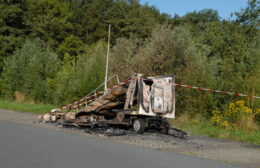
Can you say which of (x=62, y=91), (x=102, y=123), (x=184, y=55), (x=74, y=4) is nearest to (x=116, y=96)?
(x=102, y=123)

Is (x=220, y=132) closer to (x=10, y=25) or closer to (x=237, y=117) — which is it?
(x=237, y=117)

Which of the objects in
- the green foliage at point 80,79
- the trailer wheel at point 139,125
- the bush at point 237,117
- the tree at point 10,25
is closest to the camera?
the trailer wheel at point 139,125

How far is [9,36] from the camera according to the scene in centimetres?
5159

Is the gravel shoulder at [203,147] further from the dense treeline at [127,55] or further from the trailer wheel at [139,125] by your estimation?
the dense treeline at [127,55]

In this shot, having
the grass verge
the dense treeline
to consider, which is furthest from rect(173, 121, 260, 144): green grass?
the dense treeline

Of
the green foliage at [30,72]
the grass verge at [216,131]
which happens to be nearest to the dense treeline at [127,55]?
the green foliage at [30,72]

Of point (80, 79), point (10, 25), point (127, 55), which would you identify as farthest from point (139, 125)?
point (10, 25)

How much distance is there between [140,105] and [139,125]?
0.80 metres

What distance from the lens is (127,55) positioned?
26031mm

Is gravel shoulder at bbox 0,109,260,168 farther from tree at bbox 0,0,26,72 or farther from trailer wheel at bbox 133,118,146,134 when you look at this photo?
tree at bbox 0,0,26,72

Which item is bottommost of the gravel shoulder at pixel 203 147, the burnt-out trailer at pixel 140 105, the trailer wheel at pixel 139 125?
the gravel shoulder at pixel 203 147

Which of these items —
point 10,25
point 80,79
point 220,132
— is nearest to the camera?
point 220,132

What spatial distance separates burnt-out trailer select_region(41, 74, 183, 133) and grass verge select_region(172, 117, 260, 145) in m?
1.87

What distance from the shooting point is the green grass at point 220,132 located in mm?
12750
